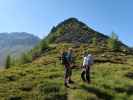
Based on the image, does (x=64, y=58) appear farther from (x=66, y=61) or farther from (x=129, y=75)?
(x=129, y=75)

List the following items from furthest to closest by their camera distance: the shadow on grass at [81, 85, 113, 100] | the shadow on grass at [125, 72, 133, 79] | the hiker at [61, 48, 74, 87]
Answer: the shadow on grass at [125, 72, 133, 79]
the hiker at [61, 48, 74, 87]
the shadow on grass at [81, 85, 113, 100]

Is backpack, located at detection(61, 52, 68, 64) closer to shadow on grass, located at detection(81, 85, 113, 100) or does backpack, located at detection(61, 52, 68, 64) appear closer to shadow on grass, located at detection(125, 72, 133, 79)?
shadow on grass, located at detection(81, 85, 113, 100)

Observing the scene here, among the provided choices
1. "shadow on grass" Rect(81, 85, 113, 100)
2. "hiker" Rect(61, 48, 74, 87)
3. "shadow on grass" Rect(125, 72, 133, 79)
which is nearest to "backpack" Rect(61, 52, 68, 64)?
"hiker" Rect(61, 48, 74, 87)

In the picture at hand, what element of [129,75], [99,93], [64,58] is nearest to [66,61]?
[64,58]

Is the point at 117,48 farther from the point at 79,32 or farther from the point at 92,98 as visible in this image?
the point at 92,98

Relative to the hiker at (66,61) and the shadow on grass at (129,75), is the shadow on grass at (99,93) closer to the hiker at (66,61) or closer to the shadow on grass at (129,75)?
the hiker at (66,61)

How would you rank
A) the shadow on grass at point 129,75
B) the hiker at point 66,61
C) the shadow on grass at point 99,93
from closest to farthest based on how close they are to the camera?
the shadow on grass at point 99,93
the hiker at point 66,61
the shadow on grass at point 129,75

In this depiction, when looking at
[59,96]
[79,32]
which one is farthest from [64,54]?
[79,32]

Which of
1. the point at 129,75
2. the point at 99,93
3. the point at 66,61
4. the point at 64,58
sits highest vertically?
the point at 64,58

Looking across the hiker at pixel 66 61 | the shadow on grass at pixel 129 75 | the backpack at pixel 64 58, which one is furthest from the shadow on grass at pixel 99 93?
the shadow on grass at pixel 129 75

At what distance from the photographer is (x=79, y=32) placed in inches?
7731

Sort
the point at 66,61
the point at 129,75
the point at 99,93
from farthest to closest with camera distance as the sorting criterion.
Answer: the point at 129,75 < the point at 66,61 < the point at 99,93

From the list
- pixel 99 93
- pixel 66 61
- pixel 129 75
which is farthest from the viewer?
pixel 129 75

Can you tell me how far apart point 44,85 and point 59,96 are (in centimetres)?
395
